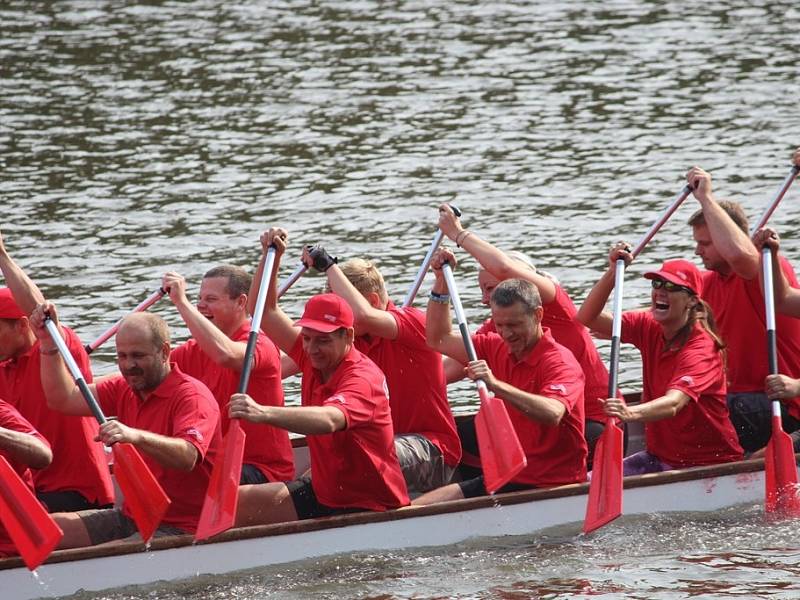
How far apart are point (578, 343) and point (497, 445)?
5.09ft

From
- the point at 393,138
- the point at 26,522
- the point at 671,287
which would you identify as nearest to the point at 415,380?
the point at 671,287

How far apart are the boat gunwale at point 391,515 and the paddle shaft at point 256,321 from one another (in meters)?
0.87

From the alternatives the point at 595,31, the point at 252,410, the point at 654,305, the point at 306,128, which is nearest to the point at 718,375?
the point at 654,305

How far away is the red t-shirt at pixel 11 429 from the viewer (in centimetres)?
982

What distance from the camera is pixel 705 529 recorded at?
1135 centimetres

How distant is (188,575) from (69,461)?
1164 millimetres

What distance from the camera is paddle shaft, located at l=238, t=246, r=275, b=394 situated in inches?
408

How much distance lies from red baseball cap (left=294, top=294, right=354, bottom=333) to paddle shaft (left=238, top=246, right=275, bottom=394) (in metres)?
0.36

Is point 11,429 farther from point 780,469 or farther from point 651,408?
point 780,469

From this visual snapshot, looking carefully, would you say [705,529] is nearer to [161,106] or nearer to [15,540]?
[15,540]

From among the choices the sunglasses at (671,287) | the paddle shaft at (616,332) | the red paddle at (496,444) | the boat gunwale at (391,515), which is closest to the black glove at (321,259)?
the red paddle at (496,444)

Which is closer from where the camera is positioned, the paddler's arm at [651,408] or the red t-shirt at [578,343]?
the paddler's arm at [651,408]

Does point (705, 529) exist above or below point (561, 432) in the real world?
below

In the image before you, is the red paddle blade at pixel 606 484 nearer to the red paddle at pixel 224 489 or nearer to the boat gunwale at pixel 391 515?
the boat gunwale at pixel 391 515
